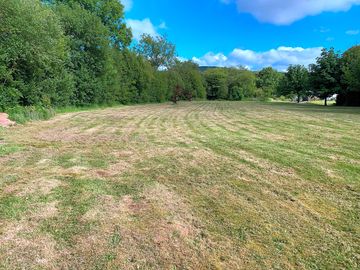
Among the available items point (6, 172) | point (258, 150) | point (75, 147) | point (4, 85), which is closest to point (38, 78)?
point (4, 85)

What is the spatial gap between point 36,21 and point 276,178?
40.1 feet

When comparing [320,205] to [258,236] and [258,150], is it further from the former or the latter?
[258,150]

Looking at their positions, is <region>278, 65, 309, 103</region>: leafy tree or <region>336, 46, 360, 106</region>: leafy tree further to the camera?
<region>278, 65, 309, 103</region>: leafy tree

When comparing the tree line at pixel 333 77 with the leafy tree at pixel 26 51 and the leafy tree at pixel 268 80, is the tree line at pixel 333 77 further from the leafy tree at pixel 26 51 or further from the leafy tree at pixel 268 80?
the leafy tree at pixel 268 80

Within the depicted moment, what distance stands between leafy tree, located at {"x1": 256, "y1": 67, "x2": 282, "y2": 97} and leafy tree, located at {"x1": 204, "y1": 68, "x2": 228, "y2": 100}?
584 inches

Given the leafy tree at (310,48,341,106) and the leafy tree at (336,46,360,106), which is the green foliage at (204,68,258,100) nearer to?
the leafy tree at (310,48,341,106)

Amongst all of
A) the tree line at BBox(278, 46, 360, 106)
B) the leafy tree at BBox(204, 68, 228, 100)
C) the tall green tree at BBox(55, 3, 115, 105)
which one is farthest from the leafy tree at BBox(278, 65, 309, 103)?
the tall green tree at BBox(55, 3, 115, 105)

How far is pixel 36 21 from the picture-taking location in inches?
471

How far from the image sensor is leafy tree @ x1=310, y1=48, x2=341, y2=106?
98.8 ft

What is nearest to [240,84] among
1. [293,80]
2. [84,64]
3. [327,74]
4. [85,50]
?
[293,80]

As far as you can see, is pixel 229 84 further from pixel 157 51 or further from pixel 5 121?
pixel 5 121

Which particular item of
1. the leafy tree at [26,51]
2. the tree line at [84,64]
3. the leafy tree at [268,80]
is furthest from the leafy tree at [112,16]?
the leafy tree at [268,80]

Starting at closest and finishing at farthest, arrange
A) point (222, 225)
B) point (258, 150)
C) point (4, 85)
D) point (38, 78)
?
1. point (222, 225)
2. point (258, 150)
3. point (4, 85)
4. point (38, 78)

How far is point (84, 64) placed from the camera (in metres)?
19.2
